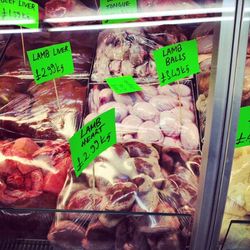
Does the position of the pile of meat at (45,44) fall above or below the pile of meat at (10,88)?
above

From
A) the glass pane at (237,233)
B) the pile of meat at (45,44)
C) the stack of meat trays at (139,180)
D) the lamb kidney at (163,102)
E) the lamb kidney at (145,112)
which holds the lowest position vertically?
the glass pane at (237,233)

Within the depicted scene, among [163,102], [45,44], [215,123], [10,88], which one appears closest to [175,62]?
[163,102]

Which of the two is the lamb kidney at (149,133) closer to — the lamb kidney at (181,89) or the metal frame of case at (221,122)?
the lamb kidney at (181,89)

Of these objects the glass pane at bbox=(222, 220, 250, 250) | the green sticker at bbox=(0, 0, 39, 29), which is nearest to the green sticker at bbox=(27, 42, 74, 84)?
the green sticker at bbox=(0, 0, 39, 29)

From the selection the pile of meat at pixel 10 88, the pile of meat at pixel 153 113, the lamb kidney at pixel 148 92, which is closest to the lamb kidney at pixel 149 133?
the pile of meat at pixel 153 113

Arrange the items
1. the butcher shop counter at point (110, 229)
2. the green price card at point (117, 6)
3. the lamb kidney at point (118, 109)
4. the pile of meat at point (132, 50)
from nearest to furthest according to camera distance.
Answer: the butcher shop counter at point (110, 229) < the green price card at point (117, 6) < the lamb kidney at point (118, 109) < the pile of meat at point (132, 50)

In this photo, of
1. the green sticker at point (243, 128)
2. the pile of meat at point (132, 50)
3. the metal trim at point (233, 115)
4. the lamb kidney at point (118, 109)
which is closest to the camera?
the metal trim at point (233, 115)

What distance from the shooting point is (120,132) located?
5.03ft

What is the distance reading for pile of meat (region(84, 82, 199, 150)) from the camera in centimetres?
153

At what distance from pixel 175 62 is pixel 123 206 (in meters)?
0.55

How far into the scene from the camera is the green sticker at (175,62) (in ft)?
4.39

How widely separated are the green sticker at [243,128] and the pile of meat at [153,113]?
1.24 ft

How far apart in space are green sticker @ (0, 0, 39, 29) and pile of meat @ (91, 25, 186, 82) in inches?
15.9

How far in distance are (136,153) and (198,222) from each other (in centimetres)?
38
